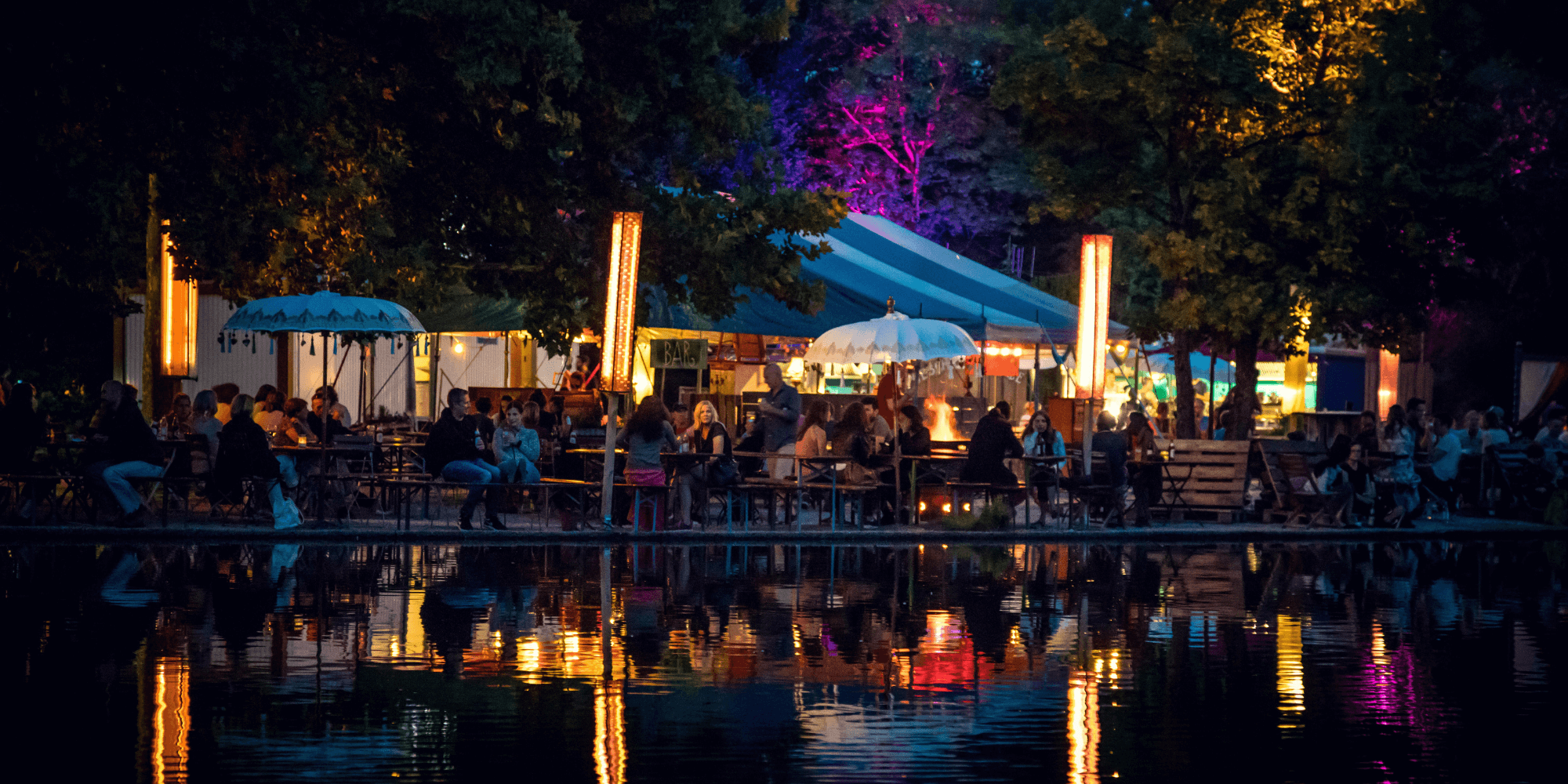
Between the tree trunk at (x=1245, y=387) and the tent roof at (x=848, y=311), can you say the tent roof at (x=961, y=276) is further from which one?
the tree trunk at (x=1245, y=387)

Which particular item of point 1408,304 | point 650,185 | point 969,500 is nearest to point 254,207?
point 650,185

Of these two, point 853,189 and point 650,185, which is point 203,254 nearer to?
point 650,185

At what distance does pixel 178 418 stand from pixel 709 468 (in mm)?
6735

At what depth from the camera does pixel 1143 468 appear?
2148 cm

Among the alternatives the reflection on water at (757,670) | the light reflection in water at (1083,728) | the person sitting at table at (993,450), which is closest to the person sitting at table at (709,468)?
the person sitting at table at (993,450)

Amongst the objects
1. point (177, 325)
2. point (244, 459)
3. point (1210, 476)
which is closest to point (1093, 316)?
point (1210, 476)

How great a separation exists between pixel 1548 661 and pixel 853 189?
155 ft

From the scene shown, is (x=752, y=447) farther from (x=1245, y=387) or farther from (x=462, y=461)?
(x=1245, y=387)

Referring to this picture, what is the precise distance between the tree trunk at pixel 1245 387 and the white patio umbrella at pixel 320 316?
16.0m

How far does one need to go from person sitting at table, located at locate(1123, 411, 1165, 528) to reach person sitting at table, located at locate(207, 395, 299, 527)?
31.4 ft

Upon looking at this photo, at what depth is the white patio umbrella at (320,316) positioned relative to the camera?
19594 mm

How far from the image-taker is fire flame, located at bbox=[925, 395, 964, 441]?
24.8 m

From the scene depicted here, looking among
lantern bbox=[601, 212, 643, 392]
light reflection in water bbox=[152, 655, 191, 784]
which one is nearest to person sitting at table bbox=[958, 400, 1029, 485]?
lantern bbox=[601, 212, 643, 392]

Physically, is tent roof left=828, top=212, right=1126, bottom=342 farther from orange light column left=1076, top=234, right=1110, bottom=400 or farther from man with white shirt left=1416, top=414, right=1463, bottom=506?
man with white shirt left=1416, top=414, right=1463, bottom=506
